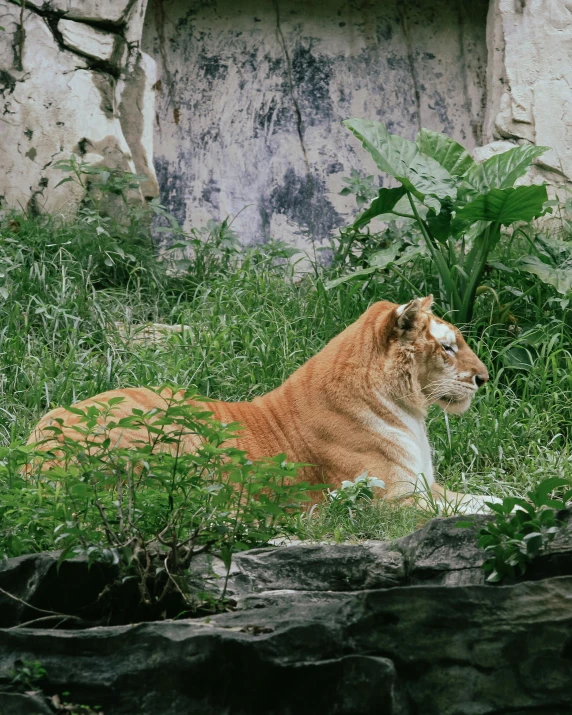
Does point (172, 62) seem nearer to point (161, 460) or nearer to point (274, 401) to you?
Result: point (274, 401)

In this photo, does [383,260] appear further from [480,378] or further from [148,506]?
[148,506]

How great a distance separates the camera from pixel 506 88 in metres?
9.02

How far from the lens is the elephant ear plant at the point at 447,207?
6664 mm

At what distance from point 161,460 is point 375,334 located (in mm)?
2251

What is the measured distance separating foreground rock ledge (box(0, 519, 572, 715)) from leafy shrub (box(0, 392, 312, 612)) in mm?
340

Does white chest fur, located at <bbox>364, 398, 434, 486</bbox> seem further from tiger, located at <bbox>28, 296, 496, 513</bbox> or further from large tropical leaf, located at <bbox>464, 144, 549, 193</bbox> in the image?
large tropical leaf, located at <bbox>464, 144, 549, 193</bbox>

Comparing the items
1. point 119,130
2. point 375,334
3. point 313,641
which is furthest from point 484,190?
point 313,641

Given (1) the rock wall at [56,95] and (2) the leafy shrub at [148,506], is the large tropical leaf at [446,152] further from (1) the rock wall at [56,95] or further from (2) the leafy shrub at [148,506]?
(2) the leafy shrub at [148,506]

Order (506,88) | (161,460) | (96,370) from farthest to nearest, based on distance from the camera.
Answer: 1. (506,88)
2. (96,370)
3. (161,460)

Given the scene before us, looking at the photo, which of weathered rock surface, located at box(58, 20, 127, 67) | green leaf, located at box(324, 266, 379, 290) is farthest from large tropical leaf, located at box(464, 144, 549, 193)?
weathered rock surface, located at box(58, 20, 127, 67)

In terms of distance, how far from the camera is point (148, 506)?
3.17 metres

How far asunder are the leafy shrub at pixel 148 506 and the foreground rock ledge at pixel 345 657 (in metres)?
0.34

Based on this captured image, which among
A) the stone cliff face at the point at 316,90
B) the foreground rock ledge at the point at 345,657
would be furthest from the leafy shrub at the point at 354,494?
the stone cliff face at the point at 316,90

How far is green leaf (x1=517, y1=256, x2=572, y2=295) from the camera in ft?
21.4
